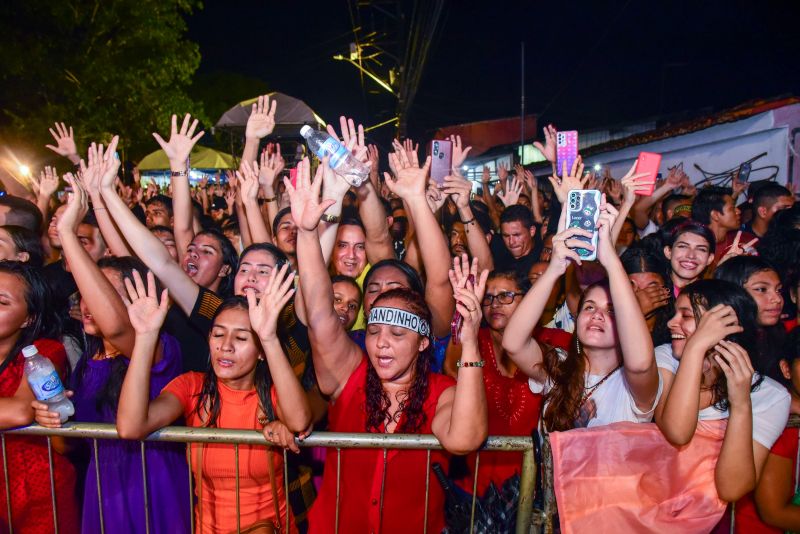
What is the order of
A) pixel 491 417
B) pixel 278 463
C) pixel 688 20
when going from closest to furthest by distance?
pixel 278 463
pixel 491 417
pixel 688 20

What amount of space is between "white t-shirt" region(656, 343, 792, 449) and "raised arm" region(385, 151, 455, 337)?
164 centimetres

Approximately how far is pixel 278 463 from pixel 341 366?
58cm

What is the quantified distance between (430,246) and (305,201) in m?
0.99

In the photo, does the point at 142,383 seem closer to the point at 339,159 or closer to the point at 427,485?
the point at 427,485

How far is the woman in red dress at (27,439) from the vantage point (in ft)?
9.77

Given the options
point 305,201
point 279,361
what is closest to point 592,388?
point 279,361

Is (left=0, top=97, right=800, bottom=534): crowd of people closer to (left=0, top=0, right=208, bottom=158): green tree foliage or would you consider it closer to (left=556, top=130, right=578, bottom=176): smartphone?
(left=556, top=130, right=578, bottom=176): smartphone

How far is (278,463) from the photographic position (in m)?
2.96

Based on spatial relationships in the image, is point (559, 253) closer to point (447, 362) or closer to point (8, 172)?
point (447, 362)

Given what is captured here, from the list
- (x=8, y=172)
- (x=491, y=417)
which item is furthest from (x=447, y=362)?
(x=8, y=172)

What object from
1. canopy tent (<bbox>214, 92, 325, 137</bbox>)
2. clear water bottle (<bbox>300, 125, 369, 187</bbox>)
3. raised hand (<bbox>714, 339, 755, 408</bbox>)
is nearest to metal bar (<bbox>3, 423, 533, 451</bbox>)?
raised hand (<bbox>714, 339, 755, 408</bbox>)

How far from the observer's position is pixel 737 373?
248 centimetres

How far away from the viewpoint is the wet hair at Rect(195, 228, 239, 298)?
14.5ft

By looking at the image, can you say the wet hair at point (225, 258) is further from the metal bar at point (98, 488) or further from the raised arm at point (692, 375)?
the raised arm at point (692, 375)
